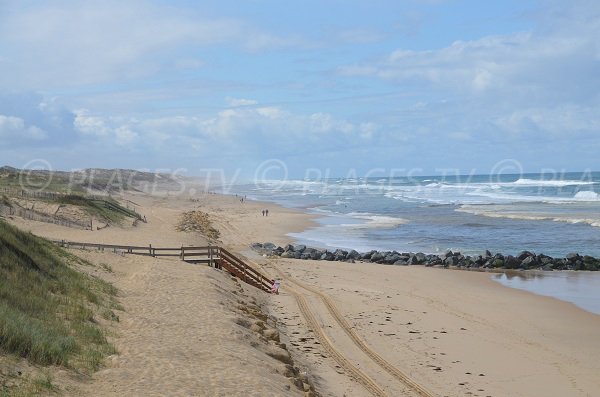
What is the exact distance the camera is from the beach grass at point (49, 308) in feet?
30.2

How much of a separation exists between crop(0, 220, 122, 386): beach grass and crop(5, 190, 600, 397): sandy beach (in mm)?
528

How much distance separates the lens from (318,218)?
191ft

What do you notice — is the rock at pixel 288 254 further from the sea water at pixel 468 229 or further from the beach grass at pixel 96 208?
the beach grass at pixel 96 208

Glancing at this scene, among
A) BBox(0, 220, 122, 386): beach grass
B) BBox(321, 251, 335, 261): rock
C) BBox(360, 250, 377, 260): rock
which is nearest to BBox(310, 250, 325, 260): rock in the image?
BBox(321, 251, 335, 261): rock

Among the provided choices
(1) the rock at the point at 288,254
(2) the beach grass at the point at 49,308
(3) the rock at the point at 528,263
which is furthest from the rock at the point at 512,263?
(2) the beach grass at the point at 49,308

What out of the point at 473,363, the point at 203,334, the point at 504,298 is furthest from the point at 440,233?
the point at 203,334

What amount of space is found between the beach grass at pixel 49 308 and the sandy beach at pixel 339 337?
53cm

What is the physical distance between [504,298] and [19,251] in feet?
55.7

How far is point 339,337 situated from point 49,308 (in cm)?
739

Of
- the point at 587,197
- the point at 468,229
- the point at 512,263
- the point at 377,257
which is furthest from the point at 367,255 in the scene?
the point at 587,197

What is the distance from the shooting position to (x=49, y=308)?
12.1 meters

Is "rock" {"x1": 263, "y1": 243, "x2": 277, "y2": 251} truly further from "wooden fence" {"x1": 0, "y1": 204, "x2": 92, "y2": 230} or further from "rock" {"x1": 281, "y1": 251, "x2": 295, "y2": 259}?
"wooden fence" {"x1": 0, "y1": 204, "x2": 92, "y2": 230}

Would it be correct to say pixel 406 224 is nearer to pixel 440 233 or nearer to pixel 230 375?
pixel 440 233

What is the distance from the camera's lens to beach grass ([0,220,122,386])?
9203mm
